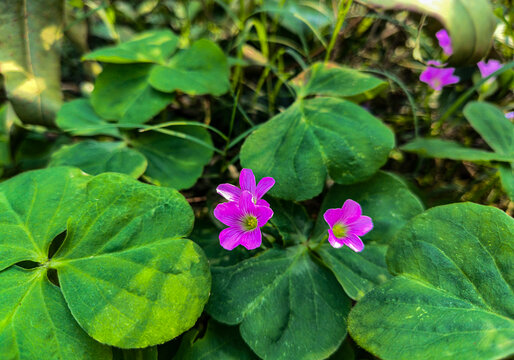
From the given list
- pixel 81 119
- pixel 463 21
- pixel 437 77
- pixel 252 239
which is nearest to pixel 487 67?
pixel 437 77

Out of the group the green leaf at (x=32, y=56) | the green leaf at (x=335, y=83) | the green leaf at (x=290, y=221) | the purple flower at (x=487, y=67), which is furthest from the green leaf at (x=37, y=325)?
the purple flower at (x=487, y=67)

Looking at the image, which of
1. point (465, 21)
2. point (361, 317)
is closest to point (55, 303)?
point (361, 317)

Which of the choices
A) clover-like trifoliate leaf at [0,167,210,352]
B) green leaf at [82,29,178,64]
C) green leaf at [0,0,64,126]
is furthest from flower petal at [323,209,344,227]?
green leaf at [0,0,64,126]

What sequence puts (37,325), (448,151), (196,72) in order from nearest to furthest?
1. (37,325)
2. (448,151)
3. (196,72)

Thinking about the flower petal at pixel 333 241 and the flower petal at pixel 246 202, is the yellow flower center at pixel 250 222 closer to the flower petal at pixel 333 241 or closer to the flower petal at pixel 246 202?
the flower petal at pixel 246 202

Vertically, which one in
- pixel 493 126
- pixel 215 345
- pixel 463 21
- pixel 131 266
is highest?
pixel 463 21

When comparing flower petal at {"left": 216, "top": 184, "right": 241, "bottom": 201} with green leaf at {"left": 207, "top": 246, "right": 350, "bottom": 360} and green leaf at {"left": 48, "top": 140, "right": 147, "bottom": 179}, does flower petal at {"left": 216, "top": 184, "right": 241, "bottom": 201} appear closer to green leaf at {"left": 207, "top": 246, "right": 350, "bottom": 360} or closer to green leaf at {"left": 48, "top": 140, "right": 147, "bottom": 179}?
green leaf at {"left": 207, "top": 246, "right": 350, "bottom": 360}

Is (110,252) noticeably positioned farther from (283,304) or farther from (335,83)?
(335,83)
